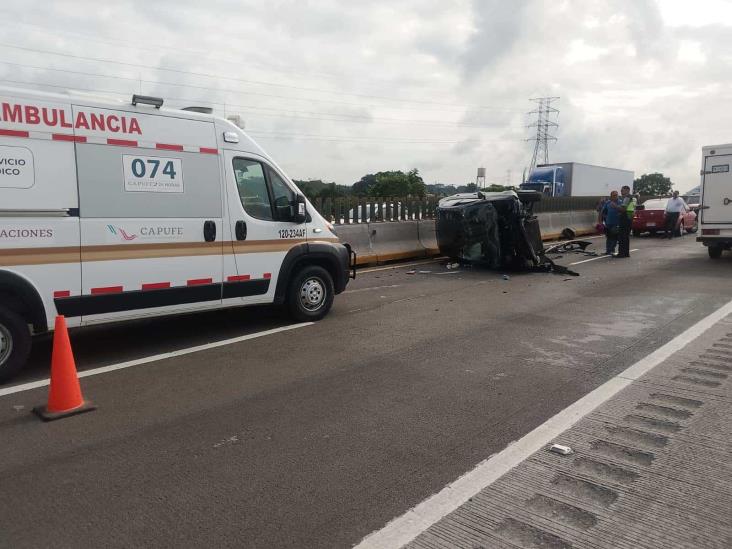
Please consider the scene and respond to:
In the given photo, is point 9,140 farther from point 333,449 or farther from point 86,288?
point 333,449

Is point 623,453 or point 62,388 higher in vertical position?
point 62,388

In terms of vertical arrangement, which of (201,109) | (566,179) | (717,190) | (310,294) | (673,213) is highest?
(566,179)

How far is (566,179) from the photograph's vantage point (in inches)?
1463

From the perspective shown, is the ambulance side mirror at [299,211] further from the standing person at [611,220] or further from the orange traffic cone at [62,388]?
the standing person at [611,220]

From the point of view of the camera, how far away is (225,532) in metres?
2.95

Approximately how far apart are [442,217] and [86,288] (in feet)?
29.8

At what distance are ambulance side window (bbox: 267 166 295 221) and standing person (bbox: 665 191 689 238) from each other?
18957 millimetres

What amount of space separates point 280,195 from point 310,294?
4.45 feet

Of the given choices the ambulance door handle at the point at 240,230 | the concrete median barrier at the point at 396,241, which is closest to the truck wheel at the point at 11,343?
the ambulance door handle at the point at 240,230

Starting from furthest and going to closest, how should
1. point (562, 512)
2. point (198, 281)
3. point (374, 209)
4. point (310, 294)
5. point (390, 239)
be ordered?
point (390, 239) < point (374, 209) < point (310, 294) < point (198, 281) < point (562, 512)

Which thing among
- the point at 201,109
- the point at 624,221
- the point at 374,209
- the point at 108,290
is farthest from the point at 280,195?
the point at 624,221

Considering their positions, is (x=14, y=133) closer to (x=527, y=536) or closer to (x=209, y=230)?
(x=209, y=230)

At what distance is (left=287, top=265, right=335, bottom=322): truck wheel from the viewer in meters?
7.47

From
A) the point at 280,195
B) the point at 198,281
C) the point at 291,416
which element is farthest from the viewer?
the point at 280,195
